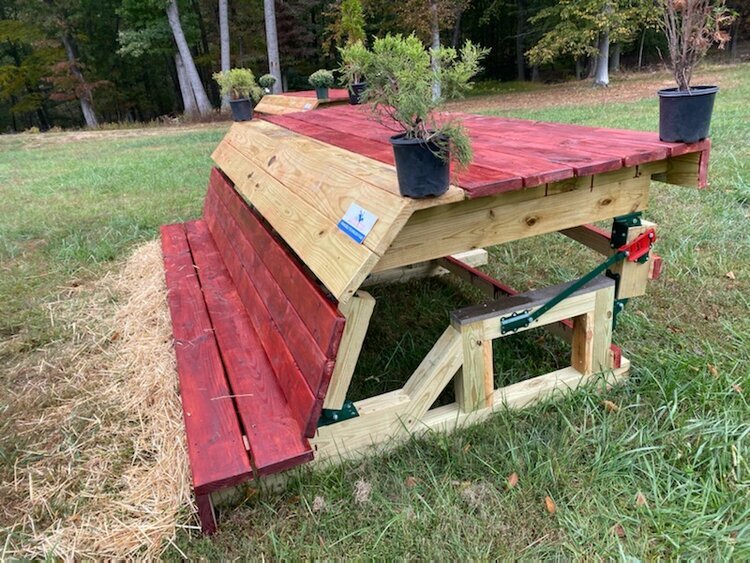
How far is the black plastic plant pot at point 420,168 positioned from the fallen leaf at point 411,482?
1033 mm

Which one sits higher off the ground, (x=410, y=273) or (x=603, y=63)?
(x=603, y=63)

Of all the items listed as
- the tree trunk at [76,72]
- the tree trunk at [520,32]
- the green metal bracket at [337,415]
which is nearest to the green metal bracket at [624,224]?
the green metal bracket at [337,415]

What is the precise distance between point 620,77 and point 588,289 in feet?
68.1

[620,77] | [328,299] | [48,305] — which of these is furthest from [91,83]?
[328,299]

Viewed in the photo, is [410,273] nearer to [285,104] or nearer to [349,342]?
[349,342]

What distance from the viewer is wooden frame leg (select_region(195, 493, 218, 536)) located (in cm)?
180

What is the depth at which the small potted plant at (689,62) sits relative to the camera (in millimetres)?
1991

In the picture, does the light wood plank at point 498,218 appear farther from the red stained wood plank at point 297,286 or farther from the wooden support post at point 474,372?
the wooden support post at point 474,372

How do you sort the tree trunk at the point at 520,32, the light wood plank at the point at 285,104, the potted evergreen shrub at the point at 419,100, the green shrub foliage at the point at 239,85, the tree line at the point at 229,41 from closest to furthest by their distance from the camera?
the potted evergreen shrub at the point at 419,100 → the green shrub foliage at the point at 239,85 → the light wood plank at the point at 285,104 → the tree line at the point at 229,41 → the tree trunk at the point at 520,32

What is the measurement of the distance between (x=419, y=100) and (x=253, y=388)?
49.7 inches

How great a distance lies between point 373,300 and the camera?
1.85 metres

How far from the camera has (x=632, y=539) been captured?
169 cm

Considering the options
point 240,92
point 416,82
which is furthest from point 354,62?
point 240,92

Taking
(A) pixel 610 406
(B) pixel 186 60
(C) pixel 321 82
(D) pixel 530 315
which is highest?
(B) pixel 186 60
